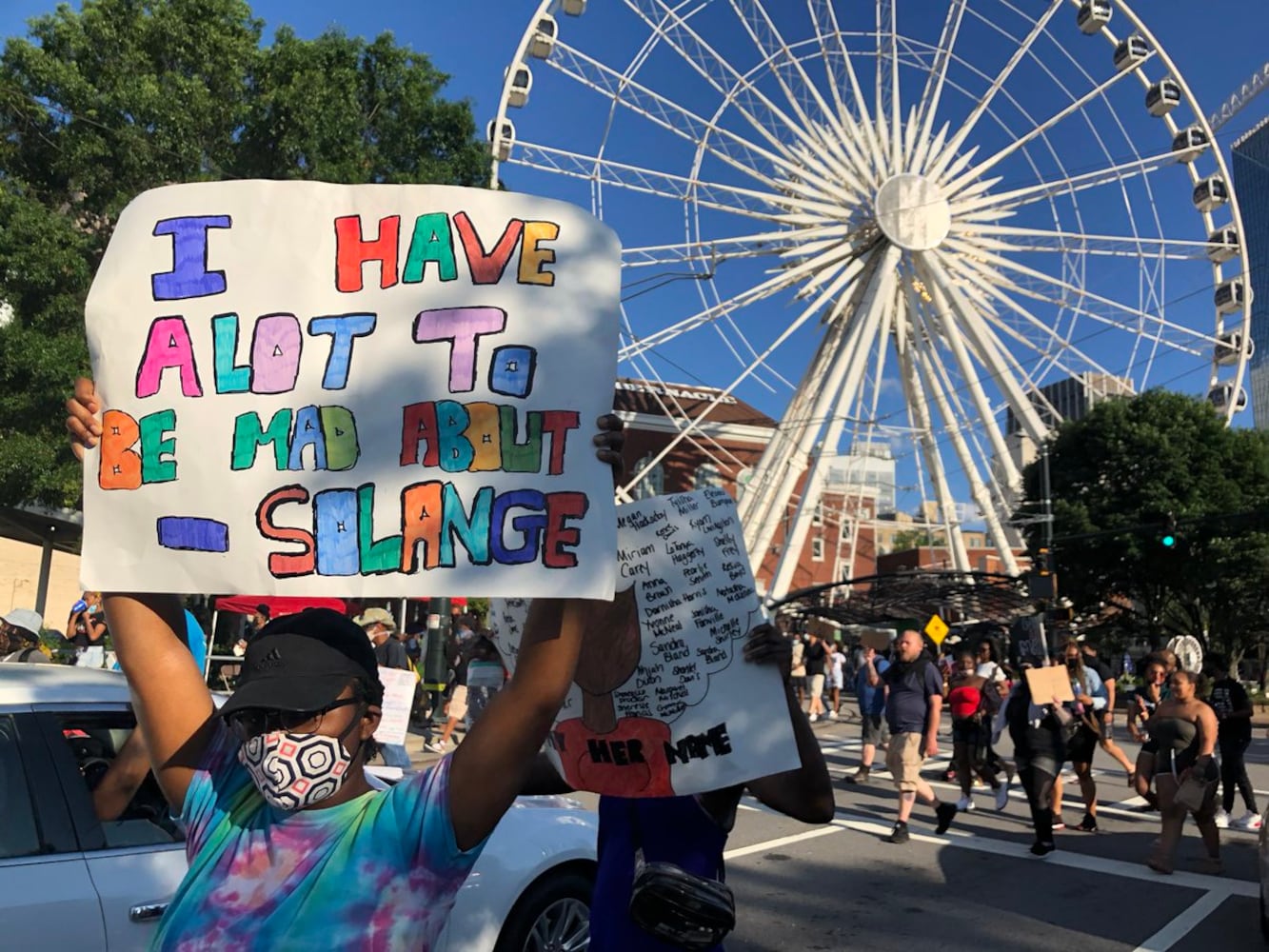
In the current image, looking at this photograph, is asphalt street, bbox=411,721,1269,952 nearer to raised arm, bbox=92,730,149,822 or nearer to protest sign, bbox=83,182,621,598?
raised arm, bbox=92,730,149,822

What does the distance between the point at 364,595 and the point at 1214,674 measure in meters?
9.61

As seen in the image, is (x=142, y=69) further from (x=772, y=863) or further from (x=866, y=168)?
(x=866, y=168)

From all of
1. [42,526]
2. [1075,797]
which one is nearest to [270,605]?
[42,526]

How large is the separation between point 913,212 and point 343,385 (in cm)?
2839

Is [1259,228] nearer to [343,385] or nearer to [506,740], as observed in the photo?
[343,385]

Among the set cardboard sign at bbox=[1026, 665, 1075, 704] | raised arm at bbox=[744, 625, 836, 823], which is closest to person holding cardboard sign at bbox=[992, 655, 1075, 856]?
cardboard sign at bbox=[1026, 665, 1075, 704]

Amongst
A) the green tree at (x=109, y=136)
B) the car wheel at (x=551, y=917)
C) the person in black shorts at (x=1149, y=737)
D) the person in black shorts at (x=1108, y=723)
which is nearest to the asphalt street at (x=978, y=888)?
the person in black shorts at (x=1149, y=737)

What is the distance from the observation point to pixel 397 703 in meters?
6.80

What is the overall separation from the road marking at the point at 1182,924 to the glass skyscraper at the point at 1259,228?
114 metres

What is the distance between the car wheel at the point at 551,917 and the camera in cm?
428

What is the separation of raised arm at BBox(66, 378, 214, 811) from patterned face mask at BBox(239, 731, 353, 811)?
0.29 m

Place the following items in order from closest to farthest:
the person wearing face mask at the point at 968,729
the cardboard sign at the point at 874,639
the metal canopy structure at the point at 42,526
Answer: the person wearing face mask at the point at 968,729 < the cardboard sign at the point at 874,639 < the metal canopy structure at the point at 42,526

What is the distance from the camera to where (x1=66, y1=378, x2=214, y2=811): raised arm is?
2084 mm

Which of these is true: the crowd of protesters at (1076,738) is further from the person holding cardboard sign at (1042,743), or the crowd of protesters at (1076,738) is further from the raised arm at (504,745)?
the raised arm at (504,745)
